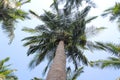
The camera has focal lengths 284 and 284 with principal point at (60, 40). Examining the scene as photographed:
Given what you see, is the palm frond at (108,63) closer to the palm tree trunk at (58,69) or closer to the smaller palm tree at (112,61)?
the smaller palm tree at (112,61)

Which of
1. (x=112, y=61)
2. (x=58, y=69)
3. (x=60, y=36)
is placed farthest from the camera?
(x=60, y=36)

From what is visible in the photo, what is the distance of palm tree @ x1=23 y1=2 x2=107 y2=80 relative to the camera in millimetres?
19047

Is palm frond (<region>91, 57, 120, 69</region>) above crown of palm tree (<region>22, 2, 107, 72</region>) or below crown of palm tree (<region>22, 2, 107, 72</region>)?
below

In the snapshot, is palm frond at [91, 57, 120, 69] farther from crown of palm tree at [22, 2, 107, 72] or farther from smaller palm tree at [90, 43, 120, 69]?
crown of palm tree at [22, 2, 107, 72]

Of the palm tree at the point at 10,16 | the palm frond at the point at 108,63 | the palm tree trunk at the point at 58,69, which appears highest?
the palm tree at the point at 10,16

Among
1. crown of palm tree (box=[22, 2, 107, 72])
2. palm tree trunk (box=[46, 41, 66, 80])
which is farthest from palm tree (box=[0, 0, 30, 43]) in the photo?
palm tree trunk (box=[46, 41, 66, 80])

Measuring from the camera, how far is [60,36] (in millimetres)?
18812

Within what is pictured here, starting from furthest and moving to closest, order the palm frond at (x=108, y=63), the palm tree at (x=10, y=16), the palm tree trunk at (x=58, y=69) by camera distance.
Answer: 1. the palm tree at (x=10, y=16)
2. the palm frond at (x=108, y=63)
3. the palm tree trunk at (x=58, y=69)

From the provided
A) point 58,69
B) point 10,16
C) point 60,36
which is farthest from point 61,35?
point 58,69

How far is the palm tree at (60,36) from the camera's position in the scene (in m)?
19.0

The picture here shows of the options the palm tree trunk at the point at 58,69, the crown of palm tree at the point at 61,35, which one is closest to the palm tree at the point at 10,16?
the crown of palm tree at the point at 61,35

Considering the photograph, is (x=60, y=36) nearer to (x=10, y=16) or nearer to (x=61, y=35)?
(x=61, y=35)

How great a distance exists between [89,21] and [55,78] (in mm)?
9305

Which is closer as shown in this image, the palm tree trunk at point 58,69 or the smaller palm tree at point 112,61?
the palm tree trunk at point 58,69
